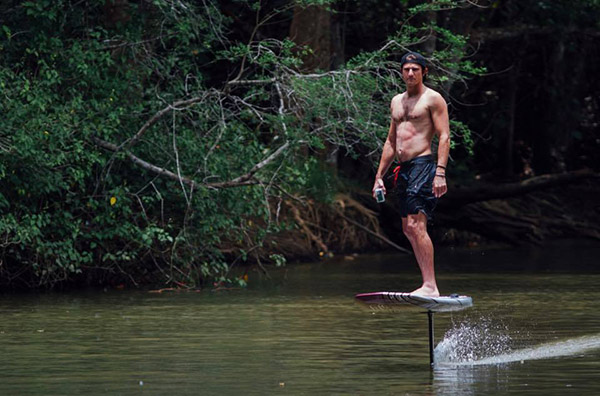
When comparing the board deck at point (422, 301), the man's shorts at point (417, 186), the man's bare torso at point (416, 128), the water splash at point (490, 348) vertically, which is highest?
the man's bare torso at point (416, 128)

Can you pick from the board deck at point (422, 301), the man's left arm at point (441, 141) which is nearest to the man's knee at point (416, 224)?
the man's left arm at point (441, 141)

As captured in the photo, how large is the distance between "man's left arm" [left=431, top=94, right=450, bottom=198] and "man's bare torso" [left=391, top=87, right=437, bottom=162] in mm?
57

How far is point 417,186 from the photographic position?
11125 mm

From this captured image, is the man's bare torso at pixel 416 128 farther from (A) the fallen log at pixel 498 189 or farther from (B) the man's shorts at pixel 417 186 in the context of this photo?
(A) the fallen log at pixel 498 189

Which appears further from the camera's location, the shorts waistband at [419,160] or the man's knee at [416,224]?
the shorts waistband at [419,160]

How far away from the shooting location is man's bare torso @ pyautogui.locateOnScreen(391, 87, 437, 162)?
11.3 m

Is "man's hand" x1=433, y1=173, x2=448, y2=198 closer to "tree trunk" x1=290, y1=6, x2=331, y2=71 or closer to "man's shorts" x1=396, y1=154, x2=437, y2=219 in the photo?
"man's shorts" x1=396, y1=154, x2=437, y2=219

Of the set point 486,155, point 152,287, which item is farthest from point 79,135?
point 486,155

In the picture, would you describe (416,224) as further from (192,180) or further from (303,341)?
(192,180)

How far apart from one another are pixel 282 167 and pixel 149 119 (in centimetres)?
→ 188

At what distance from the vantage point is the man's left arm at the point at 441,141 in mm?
→ 11016

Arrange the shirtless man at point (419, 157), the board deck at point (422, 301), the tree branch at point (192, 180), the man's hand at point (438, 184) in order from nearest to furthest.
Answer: the board deck at point (422, 301), the man's hand at point (438, 184), the shirtless man at point (419, 157), the tree branch at point (192, 180)

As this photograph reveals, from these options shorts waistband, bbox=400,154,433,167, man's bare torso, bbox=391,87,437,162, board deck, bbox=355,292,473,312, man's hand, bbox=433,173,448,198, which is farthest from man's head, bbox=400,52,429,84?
board deck, bbox=355,292,473,312

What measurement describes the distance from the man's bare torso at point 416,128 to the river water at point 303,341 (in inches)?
61.6
